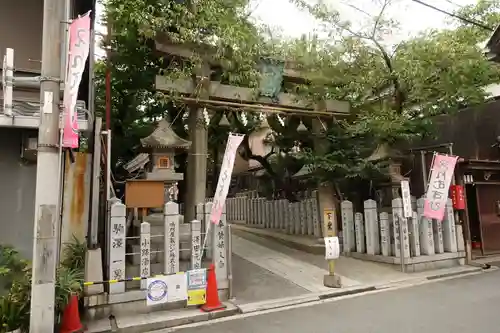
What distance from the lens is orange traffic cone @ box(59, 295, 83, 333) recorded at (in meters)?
6.34

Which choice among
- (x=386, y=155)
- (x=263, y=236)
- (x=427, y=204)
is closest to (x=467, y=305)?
(x=427, y=204)

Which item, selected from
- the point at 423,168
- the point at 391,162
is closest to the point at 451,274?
the point at 391,162

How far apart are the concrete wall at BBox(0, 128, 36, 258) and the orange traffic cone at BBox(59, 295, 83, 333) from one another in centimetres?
257

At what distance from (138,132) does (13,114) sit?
4.83 m

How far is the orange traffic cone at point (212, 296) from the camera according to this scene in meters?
7.56

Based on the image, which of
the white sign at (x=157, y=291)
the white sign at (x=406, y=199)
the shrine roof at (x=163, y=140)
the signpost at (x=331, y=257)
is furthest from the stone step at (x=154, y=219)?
the white sign at (x=406, y=199)

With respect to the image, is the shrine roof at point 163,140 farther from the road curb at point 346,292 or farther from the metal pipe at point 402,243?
the metal pipe at point 402,243

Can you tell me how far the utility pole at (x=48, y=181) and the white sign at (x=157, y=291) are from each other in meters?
1.84

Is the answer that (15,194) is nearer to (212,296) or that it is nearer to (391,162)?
(212,296)

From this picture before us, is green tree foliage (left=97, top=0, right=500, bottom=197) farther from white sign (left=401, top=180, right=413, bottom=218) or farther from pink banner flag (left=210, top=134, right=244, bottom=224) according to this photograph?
pink banner flag (left=210, top=134, right=244, bottom=224)

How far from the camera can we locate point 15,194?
27.3ft

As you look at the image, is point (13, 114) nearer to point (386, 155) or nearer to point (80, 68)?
point (80, 68)

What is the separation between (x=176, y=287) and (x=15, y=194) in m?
4.33

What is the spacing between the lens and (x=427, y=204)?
11.1 meters
